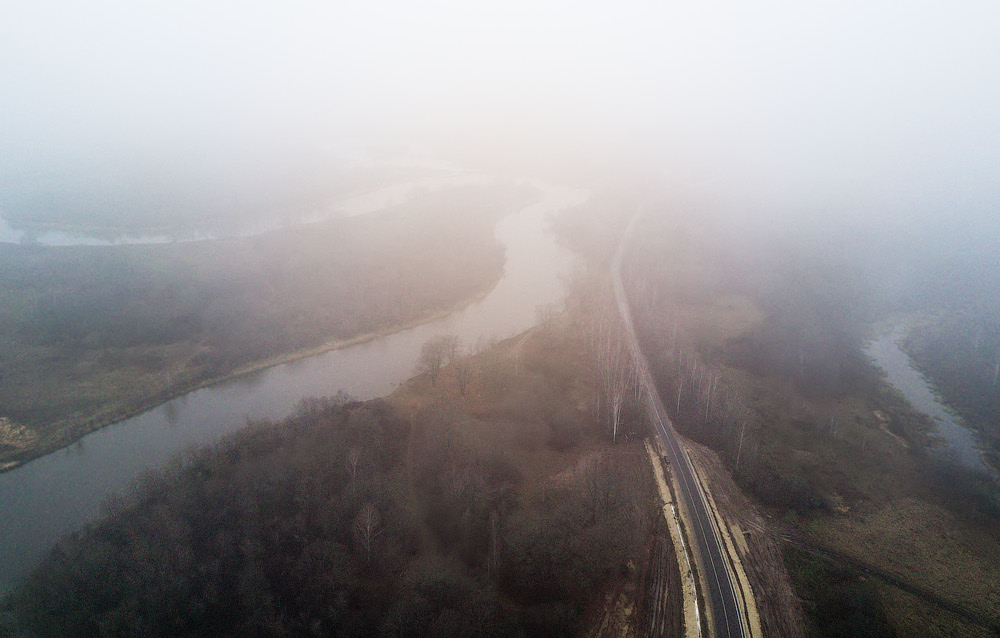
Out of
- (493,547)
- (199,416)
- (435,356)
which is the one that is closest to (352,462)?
(493,547)

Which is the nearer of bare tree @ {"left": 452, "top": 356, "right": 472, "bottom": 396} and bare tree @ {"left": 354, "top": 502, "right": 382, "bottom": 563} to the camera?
bare tree @ {"left": 354, "top": 502, "right": 382, "bottom": 563}

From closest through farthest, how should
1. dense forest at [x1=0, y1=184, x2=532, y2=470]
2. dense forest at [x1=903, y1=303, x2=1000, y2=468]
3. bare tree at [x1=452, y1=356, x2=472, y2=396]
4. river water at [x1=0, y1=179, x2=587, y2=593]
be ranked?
river water at [x1=0, y1=179, x2=587, y2=593] → dense forest at [x1=903, y1=303, x2=1000, y2=468] → bare tree at [x1=452, y1=356, x2=472, y2=396] → dense forest at [x1=0, y1=184, x2=532, y2=470]

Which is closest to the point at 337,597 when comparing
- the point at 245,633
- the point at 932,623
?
the point at 245,633

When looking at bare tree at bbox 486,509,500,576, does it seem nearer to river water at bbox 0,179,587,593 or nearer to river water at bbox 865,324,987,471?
river water at bbox 0,179,587,593

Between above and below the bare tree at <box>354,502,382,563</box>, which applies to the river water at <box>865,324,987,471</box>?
below

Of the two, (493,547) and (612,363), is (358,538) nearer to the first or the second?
(493,547)

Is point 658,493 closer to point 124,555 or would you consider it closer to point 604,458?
point 604,458

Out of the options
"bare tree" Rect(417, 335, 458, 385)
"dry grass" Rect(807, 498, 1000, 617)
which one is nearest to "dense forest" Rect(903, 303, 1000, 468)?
"dry grass" Rect(807, 498, 1000, 617)
